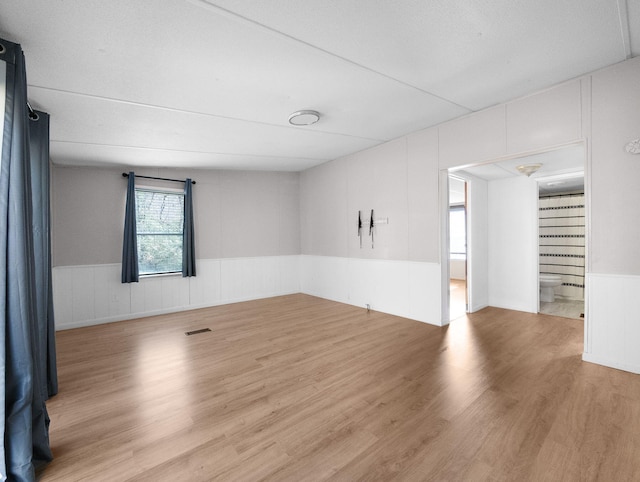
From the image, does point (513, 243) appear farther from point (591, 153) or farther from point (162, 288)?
point (162, 288)

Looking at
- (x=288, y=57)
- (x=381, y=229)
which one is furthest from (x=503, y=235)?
(x=288, y=57)

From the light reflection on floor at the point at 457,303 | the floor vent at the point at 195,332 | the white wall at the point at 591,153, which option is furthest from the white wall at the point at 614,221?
the floor vent at the point at 195,332

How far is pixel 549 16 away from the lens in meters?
1.94

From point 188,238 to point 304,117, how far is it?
328 centimetres

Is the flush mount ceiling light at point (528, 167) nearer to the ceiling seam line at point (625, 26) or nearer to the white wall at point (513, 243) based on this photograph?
the white wall at point (513, 243)

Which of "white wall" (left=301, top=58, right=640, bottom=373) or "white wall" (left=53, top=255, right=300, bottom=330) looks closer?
"white wall" (left=301, top=58, right=640, bottom=373)

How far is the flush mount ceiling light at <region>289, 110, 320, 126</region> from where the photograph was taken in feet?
10.8

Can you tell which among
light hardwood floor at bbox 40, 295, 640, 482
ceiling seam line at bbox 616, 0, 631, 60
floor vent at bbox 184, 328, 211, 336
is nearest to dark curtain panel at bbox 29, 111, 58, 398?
light hardwood floor at bbox 40, 295, 640, 482

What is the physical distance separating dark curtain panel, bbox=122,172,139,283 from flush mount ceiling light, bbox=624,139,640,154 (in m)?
6.21

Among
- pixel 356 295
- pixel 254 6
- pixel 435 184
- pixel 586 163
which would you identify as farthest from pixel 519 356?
pixel 254 6

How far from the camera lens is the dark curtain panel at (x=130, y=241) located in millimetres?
4812

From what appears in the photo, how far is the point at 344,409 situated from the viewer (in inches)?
85.7

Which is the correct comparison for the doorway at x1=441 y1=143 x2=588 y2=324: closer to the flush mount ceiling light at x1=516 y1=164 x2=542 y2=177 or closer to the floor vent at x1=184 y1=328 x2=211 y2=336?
the flush mount ceiling light at x1=516 y1=164 x2=542 y2=177

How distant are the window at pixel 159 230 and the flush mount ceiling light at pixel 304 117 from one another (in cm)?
307
